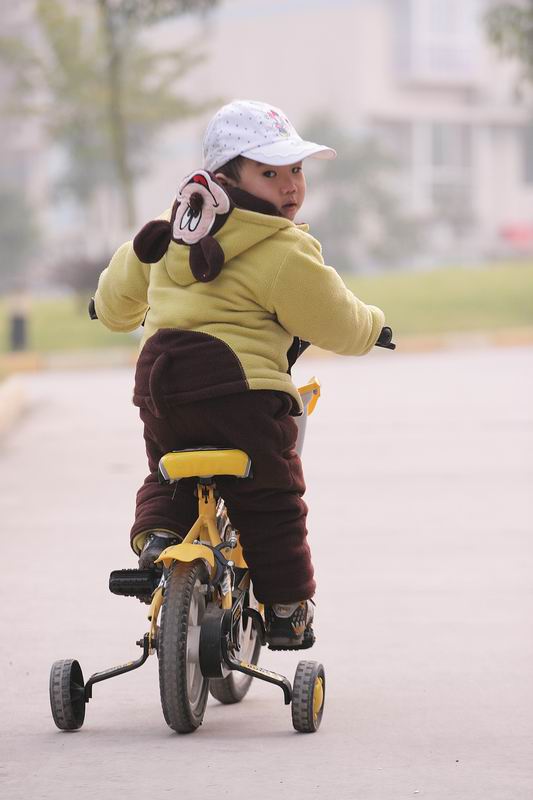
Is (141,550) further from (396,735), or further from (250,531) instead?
(396,735)

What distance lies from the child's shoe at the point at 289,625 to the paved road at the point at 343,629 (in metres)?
0.22

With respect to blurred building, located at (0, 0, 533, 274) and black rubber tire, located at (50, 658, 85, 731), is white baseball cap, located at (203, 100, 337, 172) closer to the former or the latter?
black rubber tire, located at (50, 658, 85, 731)

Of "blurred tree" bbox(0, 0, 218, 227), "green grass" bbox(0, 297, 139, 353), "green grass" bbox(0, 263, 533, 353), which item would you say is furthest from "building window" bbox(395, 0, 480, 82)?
"green grass" bbox(0, 297, 139, 353)

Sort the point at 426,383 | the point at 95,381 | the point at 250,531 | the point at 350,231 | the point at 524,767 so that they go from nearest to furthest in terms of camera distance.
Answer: the point at 524,767 < the point at 250,531 < the point at 426,383 < the point at 95,381 < the point at 350,231

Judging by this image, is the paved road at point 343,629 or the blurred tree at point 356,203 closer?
the paved road at point 343,629

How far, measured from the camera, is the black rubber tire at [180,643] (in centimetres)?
427

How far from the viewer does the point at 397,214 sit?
59.7 meters

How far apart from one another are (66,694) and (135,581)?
391 millimetres

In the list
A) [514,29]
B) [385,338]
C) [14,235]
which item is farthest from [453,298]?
[14,235]

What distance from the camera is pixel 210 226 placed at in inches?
174

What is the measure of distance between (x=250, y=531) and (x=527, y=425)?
30.4ft

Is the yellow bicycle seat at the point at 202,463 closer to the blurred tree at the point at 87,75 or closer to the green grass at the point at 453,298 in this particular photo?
the green grass at the point at 453,298

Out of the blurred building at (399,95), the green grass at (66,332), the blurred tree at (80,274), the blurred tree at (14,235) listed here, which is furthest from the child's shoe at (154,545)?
the blurred building at (399,95)

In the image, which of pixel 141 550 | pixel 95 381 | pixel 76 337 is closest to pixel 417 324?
pixel 76 337
